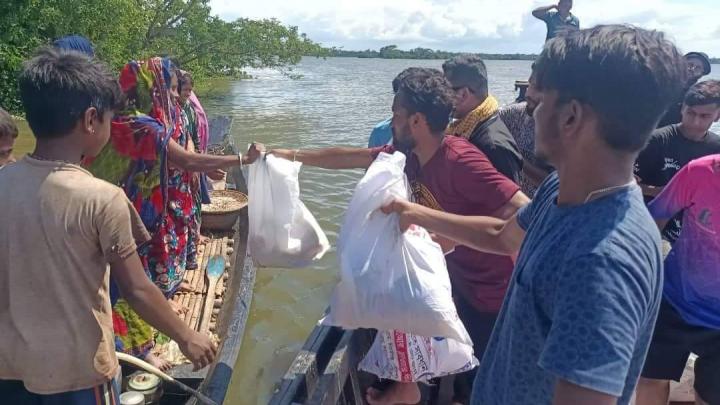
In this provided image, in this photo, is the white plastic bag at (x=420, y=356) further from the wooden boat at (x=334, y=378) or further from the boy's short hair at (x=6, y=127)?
the boy's short hair at (x=6, y=127)

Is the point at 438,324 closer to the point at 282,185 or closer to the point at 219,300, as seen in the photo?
the point at 282,185

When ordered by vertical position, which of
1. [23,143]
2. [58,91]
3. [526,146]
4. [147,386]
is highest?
[58,91]

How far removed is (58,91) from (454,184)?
1.49m

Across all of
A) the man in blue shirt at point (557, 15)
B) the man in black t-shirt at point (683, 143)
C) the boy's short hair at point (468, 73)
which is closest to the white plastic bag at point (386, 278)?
the boy's short hair at point (468, 73)

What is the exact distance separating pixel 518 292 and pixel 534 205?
13.5 inches

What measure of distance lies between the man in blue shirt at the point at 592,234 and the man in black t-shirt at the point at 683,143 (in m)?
2.22

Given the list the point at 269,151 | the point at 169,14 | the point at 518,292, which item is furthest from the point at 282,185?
the point at 169,14

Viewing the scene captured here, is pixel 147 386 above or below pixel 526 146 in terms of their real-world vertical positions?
below

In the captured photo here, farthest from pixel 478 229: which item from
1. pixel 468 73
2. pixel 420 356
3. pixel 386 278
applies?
pixel 468 73

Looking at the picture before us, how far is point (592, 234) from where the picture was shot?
→ 101 cm

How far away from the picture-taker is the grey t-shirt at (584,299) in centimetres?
94

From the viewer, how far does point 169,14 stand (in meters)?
16.6

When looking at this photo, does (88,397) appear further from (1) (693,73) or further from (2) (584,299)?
(1) (693,73)

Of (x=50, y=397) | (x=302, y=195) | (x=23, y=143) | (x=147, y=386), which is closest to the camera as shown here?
(x=50, y=397)
